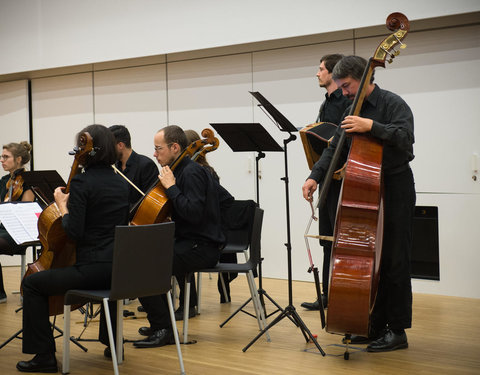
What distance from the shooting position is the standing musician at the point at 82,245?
307 cm

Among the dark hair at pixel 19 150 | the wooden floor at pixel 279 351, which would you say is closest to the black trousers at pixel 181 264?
the wooden floor at pixel 279 351

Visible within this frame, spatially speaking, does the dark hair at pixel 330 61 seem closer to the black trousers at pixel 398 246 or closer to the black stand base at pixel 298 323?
the black trousers at pixel 398 246

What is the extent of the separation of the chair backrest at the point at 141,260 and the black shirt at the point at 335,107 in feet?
5.69

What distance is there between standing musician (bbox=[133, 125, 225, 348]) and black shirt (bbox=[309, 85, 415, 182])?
652mm

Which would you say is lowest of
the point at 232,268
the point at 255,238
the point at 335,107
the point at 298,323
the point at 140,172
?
the point at 298,323

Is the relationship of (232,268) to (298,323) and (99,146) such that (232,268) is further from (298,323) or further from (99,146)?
(99,146)

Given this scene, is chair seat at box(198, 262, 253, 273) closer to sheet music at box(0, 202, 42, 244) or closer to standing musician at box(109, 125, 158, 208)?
standing musician at box(109, 125, 158, 208)

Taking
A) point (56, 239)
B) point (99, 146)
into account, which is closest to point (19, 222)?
point (56, 239)

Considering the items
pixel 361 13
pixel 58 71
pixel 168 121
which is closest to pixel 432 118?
pixel 361 13

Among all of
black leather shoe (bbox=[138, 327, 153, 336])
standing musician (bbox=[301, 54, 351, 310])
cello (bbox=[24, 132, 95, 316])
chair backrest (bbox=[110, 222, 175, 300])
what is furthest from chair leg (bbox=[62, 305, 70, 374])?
standing musician (bbox=[301, 54, 351, 310])

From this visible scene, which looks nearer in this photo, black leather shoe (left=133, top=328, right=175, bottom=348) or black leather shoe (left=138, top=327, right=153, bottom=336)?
black leather shoe (left=133, top=328, right=175, bottom=348)

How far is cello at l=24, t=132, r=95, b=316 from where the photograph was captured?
314 centimetres

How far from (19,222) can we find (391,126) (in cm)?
247

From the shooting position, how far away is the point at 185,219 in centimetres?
A: 355
